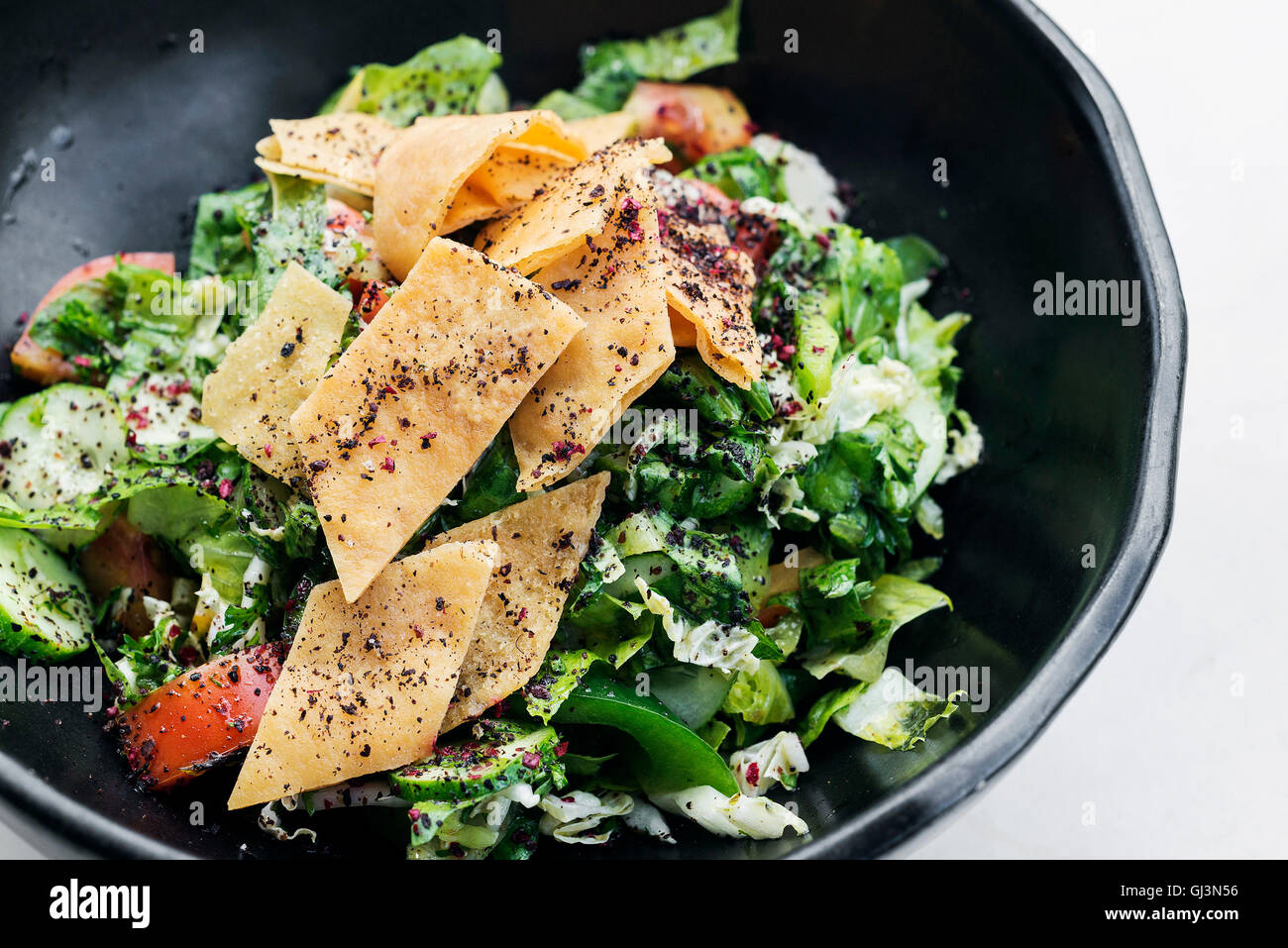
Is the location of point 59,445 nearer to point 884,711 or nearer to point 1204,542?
point 884,711

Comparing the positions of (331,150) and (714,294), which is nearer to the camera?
(714,294)

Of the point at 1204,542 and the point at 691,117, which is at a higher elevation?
the point at 691,117

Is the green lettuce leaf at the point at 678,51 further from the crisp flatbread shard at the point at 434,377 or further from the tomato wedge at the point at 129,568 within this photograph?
the tomato wedge at the point at 129,568

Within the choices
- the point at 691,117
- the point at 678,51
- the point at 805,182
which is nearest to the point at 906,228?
the point at 805,182

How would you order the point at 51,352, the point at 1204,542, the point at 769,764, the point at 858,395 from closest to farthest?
the point at 769,764 < the point at 858,395 < the point at 51,352 < the point at 1204,542

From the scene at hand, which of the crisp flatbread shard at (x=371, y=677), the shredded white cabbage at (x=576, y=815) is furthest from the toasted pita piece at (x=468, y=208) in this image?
the shredded white cabbage at (x=576, y=815)

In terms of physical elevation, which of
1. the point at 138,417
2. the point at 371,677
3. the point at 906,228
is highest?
the point at 906,228
